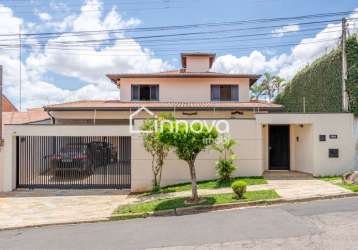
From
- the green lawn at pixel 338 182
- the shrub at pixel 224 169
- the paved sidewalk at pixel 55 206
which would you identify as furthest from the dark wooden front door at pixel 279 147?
the paved sidewalk at pixel 55 206

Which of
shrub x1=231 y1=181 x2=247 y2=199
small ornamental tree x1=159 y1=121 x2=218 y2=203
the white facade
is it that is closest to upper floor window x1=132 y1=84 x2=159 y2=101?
the white facade

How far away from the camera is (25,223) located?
8.27 metres

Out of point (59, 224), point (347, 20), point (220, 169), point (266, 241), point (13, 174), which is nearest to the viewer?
point (266, 241)

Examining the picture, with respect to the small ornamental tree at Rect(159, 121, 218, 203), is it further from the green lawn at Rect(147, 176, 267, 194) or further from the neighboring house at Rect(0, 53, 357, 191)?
the neighboring house at Rect(0, 53, 357, 191)

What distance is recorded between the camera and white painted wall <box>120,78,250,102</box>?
20236 millimetres

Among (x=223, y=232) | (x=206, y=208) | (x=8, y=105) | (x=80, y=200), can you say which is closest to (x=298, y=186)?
(x=206, y=208)

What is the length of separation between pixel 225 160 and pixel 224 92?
31.5ft

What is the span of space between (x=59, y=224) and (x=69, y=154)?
4.96 m

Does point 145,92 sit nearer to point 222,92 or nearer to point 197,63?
point 197,63

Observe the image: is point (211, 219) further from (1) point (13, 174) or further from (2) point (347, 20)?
(2) point (347, 20)

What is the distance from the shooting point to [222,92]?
20.4 metres

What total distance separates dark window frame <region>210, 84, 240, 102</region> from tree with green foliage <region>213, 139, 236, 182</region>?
28.1 feet

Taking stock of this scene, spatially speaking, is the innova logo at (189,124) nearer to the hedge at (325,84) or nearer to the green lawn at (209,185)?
the green lawn at (209,185)

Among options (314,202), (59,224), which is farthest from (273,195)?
(59,224)
